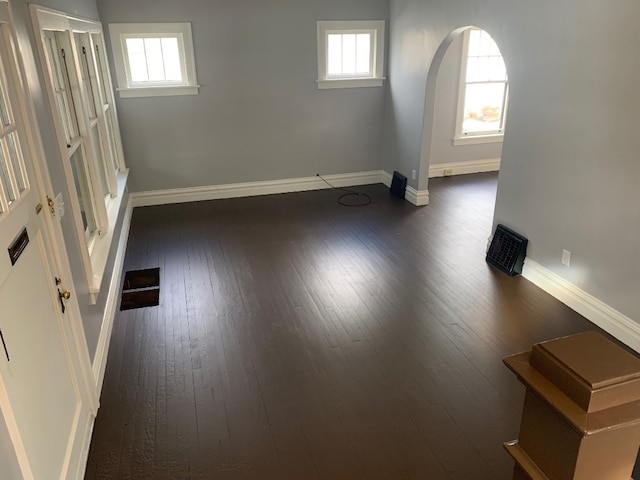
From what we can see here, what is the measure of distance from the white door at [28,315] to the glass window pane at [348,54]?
453 cm

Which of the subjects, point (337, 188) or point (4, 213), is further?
point (337, 188)

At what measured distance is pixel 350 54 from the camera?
6.05 metres

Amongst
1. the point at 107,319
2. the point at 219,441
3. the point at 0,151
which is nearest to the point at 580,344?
the point at 0,151

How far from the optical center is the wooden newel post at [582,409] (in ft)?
2.16

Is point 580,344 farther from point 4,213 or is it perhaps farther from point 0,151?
point 0,151

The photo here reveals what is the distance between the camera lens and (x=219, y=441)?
8.11 ft

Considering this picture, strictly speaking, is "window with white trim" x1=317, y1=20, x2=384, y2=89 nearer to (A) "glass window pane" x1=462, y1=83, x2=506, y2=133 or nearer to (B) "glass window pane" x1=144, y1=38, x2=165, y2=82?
(A) "glass window pane" x1=462, y1=83, x2=506, y2=133

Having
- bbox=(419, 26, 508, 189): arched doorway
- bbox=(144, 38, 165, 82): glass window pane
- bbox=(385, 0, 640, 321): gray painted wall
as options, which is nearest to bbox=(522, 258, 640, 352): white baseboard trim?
bbox=(385, 0, 640, 321): gray painted wall

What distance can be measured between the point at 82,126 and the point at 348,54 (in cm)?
357

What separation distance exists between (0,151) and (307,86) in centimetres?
462

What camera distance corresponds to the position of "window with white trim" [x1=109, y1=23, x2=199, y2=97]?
5.23 m

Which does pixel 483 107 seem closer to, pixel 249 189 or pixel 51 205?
pixel 249 189

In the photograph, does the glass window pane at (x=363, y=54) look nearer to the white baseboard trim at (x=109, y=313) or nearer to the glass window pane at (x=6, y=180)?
the white baseboard trim at (x=109, y=313)

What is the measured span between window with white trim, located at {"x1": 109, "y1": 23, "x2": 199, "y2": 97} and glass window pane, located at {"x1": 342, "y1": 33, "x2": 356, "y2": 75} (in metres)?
1.83
